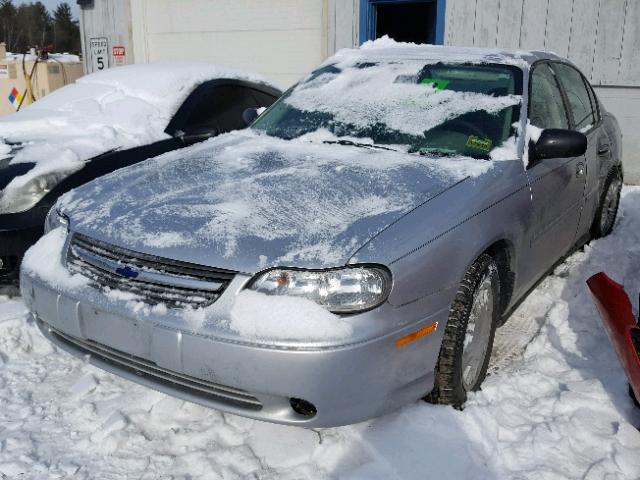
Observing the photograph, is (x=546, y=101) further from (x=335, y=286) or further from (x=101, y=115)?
(x=101, y=115)

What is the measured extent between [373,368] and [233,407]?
0.51m

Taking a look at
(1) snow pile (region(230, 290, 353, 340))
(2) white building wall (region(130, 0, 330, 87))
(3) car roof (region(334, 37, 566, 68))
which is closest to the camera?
(1) snow pile (region(230, 290, 353, 340))

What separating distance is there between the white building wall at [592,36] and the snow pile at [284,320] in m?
6.46

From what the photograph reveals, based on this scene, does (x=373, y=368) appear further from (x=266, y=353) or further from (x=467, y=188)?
(x=467, y=188)

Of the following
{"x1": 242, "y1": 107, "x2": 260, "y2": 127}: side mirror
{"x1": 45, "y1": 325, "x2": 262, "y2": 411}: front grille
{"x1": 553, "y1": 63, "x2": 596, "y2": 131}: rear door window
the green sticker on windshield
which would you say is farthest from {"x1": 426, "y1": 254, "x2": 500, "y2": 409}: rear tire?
{"x1": 242, "y1": 107, "x2": 260, "y2": 127}: side mirror

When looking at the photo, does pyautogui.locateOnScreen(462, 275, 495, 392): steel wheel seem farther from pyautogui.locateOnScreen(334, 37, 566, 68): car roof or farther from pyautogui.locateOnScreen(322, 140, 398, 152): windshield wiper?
pyautogui.locateOnScreen(334, 37, 566, 68): car roof

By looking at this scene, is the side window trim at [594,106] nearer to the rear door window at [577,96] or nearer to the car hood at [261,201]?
the rear door window at [577,96]

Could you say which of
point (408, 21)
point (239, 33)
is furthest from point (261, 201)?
point (408, 21)

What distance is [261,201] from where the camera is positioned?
247 centimetres

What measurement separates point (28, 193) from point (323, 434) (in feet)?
7.79

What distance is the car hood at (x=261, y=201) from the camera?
214cm

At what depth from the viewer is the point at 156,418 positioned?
256 centimetres

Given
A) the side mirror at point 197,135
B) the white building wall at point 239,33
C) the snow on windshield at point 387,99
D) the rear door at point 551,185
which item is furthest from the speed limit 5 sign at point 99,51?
the rear door at point 551,185

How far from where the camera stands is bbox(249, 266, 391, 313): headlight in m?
2.06
